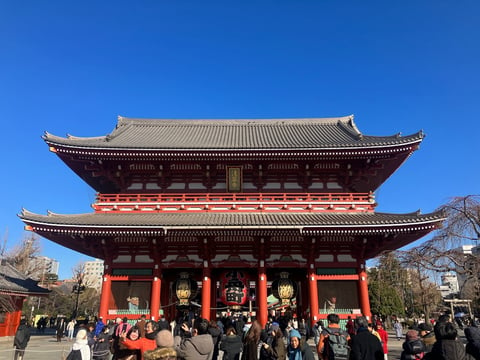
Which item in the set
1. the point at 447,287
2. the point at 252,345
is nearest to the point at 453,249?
the point at 252,345

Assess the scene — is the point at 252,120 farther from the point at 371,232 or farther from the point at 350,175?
the point at 371,232

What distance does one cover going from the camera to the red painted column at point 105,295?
15.3 m

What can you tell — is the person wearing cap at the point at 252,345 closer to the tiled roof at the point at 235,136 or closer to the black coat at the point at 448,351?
the black coat at the point at 448,351

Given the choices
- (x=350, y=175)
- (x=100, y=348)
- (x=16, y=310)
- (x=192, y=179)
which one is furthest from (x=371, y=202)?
(x=16, y=310)

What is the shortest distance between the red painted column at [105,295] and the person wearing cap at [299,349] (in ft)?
39.1

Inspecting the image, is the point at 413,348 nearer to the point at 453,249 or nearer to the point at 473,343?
the point at 473,343

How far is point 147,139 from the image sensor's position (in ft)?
69.5

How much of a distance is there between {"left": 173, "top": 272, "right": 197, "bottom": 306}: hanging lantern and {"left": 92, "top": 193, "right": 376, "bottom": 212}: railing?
359cm

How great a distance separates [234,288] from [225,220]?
3735 mm

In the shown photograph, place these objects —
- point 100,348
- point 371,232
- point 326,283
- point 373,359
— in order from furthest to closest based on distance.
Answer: point 326,283 → point 371,232 → point 100,348 → point 373,359

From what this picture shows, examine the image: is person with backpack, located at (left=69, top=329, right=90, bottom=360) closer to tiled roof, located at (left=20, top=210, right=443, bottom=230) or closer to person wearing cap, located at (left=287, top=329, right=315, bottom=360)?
person wearing cap, located at (left=287, top=329, right=315, bottom=360)

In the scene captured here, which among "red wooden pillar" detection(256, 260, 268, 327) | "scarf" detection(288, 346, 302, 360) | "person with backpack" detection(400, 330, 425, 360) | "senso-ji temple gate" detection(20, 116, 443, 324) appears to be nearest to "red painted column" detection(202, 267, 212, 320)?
"senso-ji temple gate" detection(20, 116, 443, 324)

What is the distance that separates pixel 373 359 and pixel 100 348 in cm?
713

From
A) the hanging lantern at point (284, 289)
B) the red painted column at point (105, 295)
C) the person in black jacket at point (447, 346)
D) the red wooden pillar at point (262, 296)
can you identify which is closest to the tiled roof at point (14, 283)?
the red painted column at point (105, 295)
